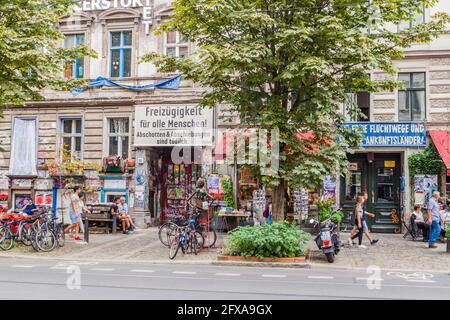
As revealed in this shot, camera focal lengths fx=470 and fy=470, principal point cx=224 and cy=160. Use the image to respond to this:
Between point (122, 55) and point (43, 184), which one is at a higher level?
point (122, 55)

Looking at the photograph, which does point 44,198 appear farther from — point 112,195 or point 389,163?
point 389,163

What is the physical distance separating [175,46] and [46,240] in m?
11.1

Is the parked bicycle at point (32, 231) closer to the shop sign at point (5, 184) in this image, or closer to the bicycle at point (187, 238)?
the bicycle at point (187, 238)

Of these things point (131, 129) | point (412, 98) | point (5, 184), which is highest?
point (412, 98)

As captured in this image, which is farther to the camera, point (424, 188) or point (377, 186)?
point (377, 186)

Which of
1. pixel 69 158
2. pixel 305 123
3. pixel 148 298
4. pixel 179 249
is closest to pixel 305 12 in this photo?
pixel 305 123

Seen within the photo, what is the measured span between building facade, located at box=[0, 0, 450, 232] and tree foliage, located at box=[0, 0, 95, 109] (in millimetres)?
5855

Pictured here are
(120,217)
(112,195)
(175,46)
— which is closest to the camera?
(120,217)

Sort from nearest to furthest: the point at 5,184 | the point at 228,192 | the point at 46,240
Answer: the point at 46,240 < the point at 228,192 < the point at 5,184

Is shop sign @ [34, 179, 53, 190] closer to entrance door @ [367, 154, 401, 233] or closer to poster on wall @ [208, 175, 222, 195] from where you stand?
poster on wall @ [208, 175, 222, 195]

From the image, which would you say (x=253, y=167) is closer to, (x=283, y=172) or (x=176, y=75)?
(x=283, y=172)

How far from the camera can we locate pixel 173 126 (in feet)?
68.9

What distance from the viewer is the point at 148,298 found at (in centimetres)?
742

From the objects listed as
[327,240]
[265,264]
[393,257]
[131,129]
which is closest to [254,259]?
[265,264]
